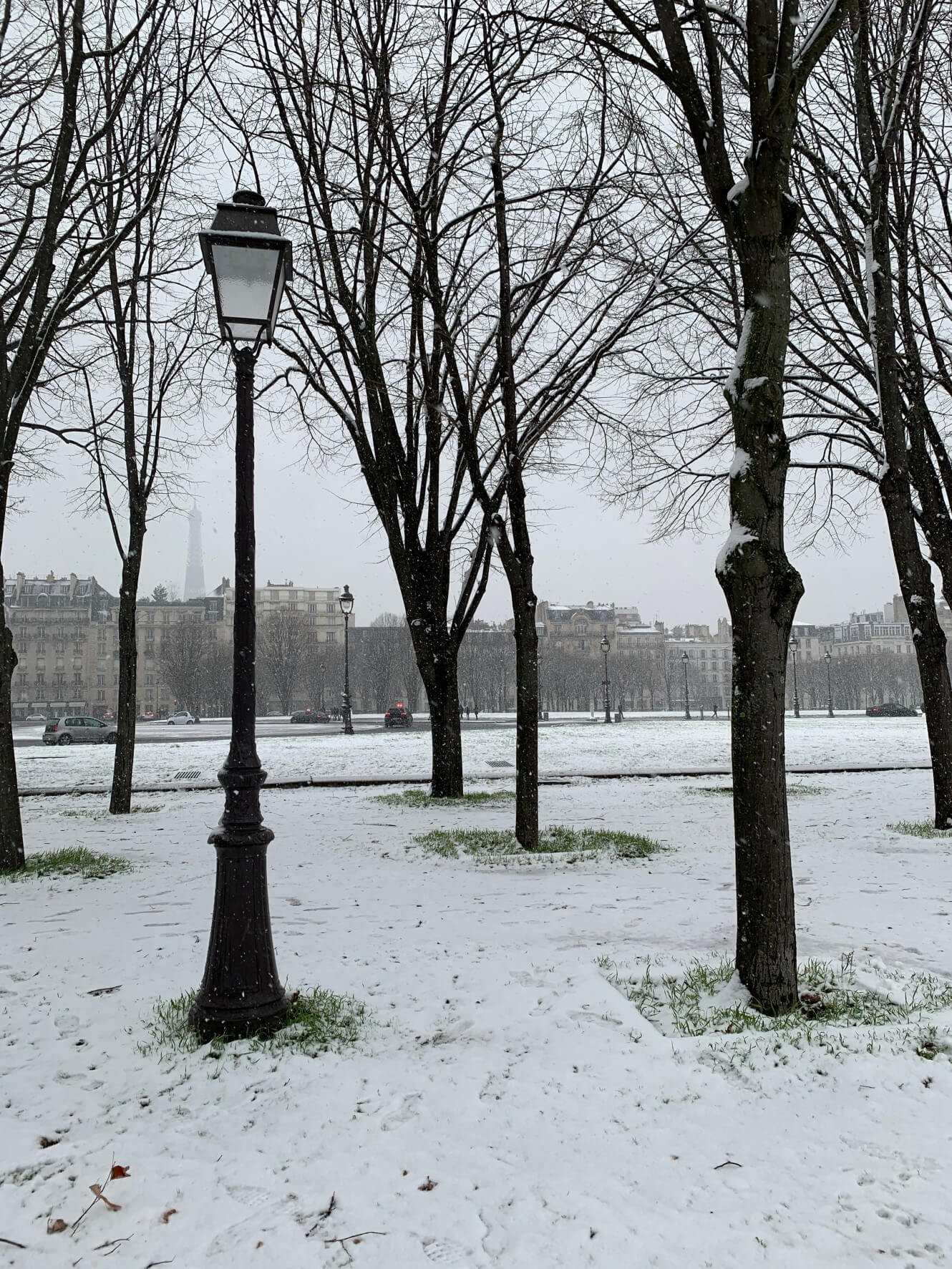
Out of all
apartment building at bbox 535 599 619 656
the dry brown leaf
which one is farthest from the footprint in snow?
apartment building at bbox 535 599 619 656

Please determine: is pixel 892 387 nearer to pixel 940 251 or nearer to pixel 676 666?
pixel 940 251

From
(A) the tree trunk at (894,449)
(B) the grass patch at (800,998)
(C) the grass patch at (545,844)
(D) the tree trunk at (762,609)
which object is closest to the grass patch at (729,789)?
(A) the tree trunk at (894,449)

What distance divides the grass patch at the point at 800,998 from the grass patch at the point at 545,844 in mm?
3519

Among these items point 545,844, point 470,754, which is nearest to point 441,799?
point 545,844

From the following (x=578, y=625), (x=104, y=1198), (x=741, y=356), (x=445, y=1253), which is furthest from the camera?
(x=578, y=625)

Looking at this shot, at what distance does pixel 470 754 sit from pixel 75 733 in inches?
902

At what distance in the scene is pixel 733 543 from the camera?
420 centimetres

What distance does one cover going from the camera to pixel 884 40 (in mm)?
9609

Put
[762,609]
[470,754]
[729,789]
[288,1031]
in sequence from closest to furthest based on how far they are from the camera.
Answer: [288,1031], [762,609], [729,789], [470,754]

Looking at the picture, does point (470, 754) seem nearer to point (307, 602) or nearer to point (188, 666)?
point (188, 666)

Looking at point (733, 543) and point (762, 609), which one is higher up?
point (733, 543)

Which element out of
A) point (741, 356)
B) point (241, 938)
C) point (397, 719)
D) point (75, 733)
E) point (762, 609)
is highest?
point (741, 356)

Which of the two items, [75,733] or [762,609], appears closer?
[762,609]

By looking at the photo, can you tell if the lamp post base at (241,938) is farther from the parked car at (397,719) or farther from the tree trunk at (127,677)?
the parked car at (397,719)
